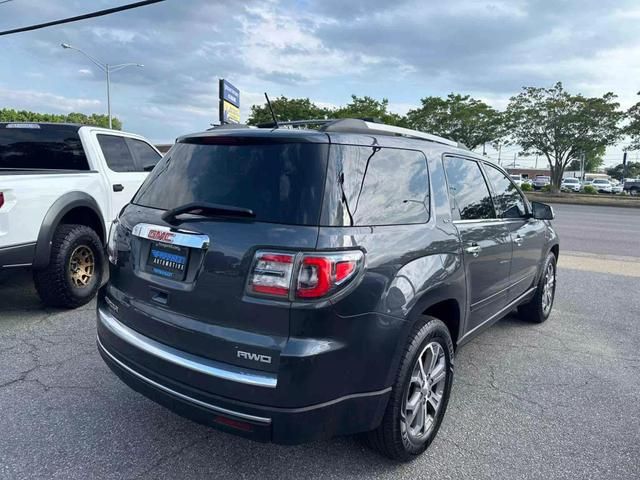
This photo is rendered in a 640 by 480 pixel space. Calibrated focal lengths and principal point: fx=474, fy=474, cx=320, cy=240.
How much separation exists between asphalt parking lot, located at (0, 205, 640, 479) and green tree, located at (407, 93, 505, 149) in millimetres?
31508

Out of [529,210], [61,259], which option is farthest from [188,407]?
[529,210]

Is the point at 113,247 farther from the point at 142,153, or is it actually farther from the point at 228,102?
the point at 228,102

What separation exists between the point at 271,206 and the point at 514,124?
34421 mm

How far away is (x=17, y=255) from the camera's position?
165 inches

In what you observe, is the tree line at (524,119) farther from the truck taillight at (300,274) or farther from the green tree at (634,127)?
the truck taillight at (300,274)

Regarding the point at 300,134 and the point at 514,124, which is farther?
the point at 514,124

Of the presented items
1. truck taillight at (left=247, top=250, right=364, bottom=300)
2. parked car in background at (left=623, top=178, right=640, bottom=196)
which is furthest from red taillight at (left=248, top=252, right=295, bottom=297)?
parked car in background at (left=623, top=178, right=640, bottom=196)

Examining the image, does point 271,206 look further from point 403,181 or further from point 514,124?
point 514,124

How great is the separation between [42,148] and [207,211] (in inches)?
173

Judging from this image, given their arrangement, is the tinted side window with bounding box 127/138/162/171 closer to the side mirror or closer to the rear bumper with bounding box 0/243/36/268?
the rear bumper with bounding box 0/243/36/268

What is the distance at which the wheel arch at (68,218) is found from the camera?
440cm

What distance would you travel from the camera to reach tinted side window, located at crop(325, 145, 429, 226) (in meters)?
2.25

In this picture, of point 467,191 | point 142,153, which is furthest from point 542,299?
point 142,153

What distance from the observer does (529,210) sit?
4.47 metres
